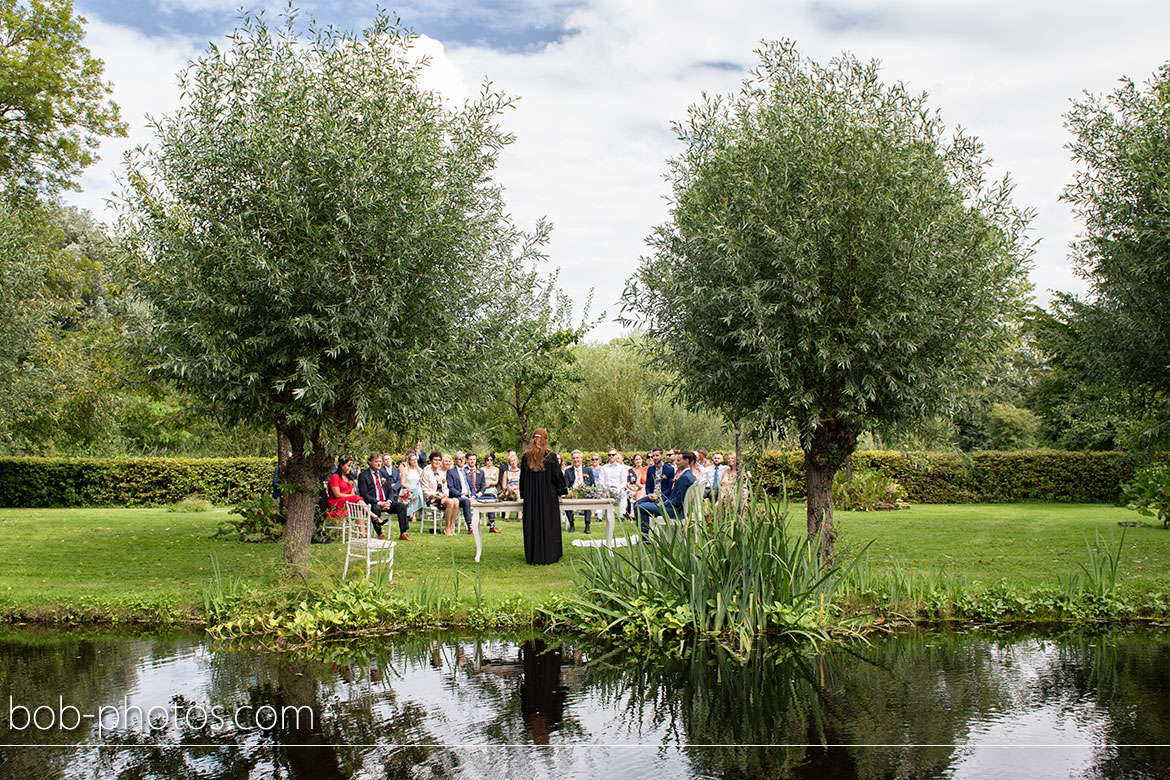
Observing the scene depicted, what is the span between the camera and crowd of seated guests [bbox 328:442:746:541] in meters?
15.7

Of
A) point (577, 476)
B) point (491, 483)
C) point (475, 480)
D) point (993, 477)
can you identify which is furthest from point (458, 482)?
point (993, 477)

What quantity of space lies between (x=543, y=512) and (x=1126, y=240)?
8.95m

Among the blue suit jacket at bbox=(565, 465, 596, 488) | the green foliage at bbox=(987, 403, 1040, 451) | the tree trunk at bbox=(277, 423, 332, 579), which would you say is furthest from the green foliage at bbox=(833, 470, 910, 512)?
the green foliage at bbox=(987, 403, 1040, 451)

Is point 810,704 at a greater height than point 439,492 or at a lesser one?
lesser

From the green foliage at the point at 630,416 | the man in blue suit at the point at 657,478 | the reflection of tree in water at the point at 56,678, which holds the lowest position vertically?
the reflection of tree in water at the point at 56,678

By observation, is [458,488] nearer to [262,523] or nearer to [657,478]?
[262,523]

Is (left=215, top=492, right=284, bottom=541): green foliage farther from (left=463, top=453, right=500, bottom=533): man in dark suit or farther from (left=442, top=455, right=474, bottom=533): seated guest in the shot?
(left=463, top=453, right=500, bottom=533): man in dark suit

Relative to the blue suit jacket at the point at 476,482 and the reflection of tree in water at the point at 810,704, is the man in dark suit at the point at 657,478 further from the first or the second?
the reflection of tree in water at the point at 810,704

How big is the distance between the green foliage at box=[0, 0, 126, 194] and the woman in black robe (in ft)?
56.4

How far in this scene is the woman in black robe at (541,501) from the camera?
1290cm

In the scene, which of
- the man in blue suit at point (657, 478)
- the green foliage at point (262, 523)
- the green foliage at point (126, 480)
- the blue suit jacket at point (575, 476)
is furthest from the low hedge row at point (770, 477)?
the green foliage at point (262, 523)

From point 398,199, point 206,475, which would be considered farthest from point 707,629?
point 206,475

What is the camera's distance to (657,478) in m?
16.7

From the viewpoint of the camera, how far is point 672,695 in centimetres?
647
